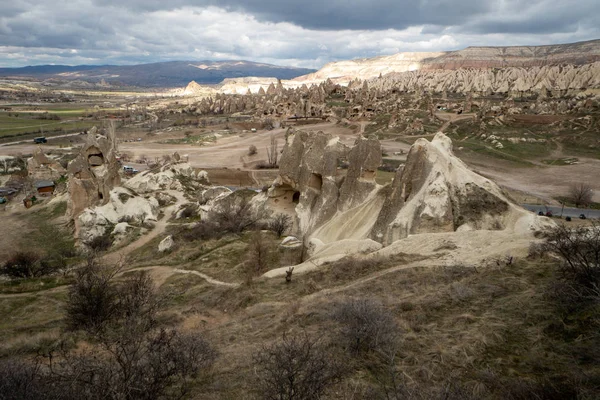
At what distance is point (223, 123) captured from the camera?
9700 centimetres

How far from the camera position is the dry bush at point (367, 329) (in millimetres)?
7246

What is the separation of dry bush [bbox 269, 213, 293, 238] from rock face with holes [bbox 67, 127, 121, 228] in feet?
45.6

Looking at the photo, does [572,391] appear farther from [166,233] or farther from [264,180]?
[264,180]

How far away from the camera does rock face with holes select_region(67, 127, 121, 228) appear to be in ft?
90.8

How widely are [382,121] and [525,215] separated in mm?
67864

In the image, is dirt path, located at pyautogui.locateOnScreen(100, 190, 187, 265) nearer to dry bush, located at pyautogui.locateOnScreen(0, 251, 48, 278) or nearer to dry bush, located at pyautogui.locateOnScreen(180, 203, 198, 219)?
dry bush, located at pyautogui.locateOnScreen(180, 203, 198, 219)

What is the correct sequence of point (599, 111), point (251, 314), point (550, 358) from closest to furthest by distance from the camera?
point (550, 358) → point (251, 314) → point (599, 111)

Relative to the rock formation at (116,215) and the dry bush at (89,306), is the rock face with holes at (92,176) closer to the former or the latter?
the rock formation at (116,215)

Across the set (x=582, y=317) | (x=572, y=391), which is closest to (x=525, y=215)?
(x=582, y=317)

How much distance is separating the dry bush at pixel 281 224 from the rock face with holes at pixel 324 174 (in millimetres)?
1222

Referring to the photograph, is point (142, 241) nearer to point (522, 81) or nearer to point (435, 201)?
point (435, 201)

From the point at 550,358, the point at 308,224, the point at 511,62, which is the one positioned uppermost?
the point at 511,62

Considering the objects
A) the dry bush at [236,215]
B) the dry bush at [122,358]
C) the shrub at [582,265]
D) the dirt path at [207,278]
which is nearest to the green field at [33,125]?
the dry bush at [236,215]

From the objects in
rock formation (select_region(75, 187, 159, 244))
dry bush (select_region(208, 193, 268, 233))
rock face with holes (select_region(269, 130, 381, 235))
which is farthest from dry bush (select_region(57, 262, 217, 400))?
rock formation (select_region(75, 187, 159, 244))
